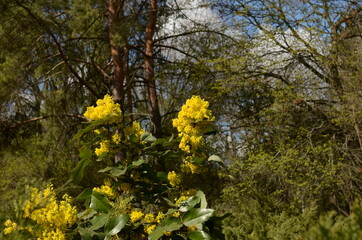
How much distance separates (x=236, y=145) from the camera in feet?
31.5

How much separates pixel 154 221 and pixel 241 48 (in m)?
7.41

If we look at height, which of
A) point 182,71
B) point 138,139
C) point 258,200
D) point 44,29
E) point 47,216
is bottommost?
point 258,200

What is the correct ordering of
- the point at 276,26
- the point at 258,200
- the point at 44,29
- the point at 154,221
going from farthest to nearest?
1. the point at 276,26
2. the point at 44,29
3. the point at 258,200
4. the point at 154,221

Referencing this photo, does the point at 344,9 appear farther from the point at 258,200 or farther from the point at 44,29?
the point at 44,29

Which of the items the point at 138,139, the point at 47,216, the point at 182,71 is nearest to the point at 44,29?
the point at 182,71

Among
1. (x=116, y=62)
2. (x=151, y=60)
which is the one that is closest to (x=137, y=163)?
(x=116, y=62)

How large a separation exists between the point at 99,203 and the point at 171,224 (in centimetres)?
41

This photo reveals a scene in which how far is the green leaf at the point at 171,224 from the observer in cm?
206

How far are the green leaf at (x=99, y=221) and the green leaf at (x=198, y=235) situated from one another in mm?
420

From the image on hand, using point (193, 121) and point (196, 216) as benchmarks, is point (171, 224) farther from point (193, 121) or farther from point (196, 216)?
point (193, 121)

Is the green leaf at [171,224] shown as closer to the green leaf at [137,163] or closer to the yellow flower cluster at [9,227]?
the green leaf at [137,163]

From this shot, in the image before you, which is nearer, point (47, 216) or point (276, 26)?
point (47, 216)

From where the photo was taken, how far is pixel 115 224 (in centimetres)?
210

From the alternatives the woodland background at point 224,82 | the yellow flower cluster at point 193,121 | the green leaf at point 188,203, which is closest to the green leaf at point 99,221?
the green leaf at point 188,203
